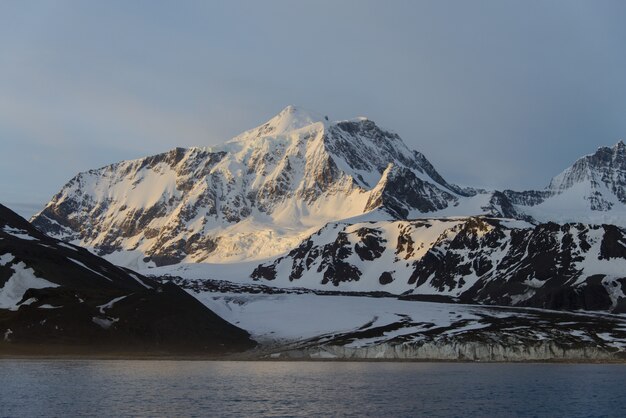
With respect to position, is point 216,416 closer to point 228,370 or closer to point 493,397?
point 493,397

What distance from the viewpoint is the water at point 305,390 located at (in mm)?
101938

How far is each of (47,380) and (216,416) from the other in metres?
54.4

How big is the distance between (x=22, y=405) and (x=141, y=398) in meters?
16.3

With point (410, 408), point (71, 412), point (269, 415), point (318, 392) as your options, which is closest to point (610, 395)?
point (410, 408)

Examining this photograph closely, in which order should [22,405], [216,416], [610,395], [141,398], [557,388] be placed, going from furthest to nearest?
[557,388] → [610,395] → [141,398] → [22,405] → [216,416]

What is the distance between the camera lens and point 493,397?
119 meters

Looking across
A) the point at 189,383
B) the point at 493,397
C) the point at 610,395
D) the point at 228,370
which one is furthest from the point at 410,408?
the point at 228,370

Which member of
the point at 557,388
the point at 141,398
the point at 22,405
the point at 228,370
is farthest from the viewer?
the point at 228,370

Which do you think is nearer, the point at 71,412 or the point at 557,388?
the point at 71,412

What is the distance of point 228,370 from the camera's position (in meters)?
175

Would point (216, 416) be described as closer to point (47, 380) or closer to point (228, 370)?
point (47, 380)

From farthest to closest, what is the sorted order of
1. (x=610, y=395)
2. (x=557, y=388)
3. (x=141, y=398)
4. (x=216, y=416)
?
(x=557, y=388), (x=610, y=395), (x=141, y=398), (x=216, y=416)

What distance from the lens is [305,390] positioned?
128m

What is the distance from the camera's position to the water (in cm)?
10194
